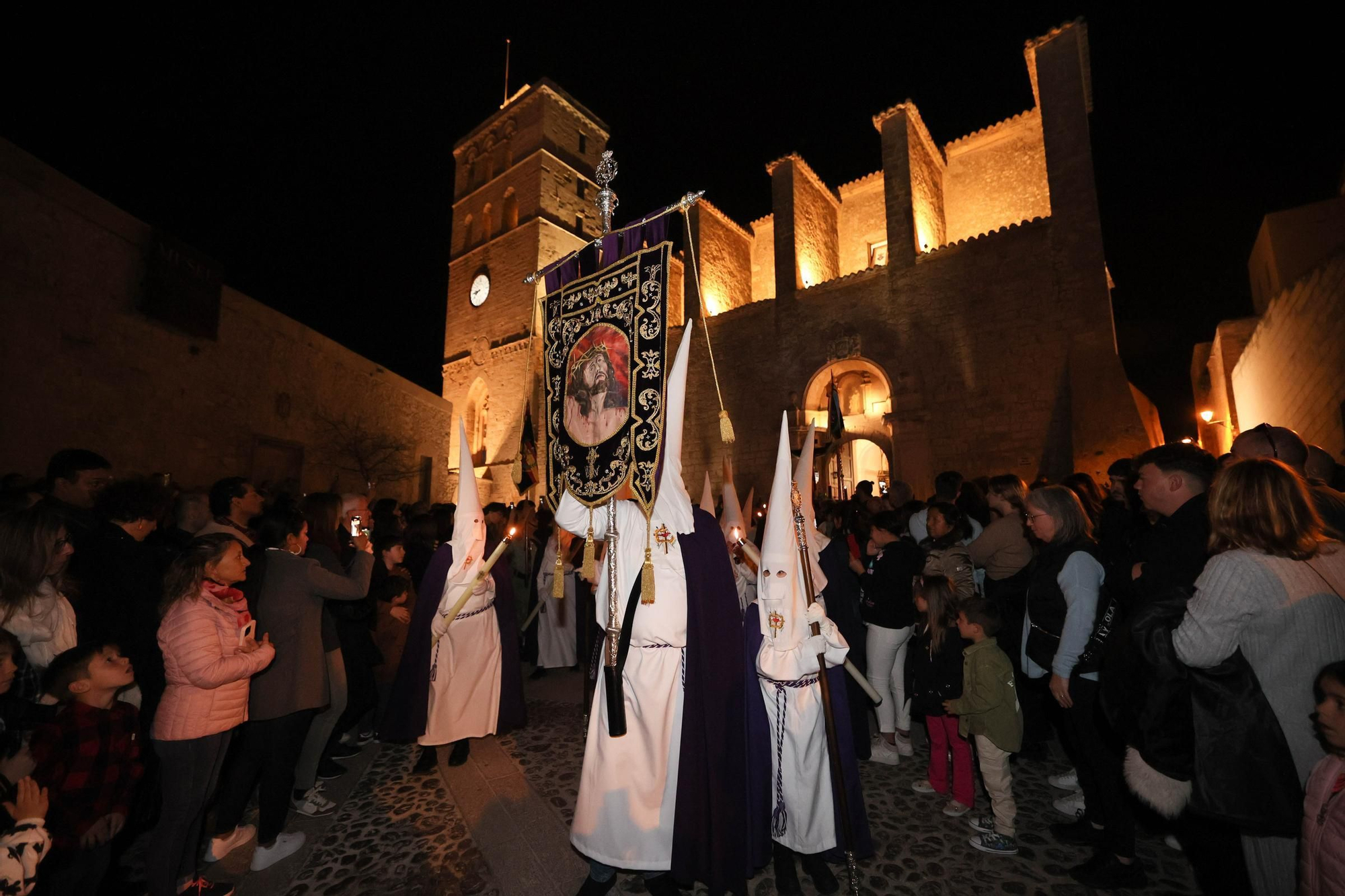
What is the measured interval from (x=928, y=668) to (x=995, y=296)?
11.2 metres

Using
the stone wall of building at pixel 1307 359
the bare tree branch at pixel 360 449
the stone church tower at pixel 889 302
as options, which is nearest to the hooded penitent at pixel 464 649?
the stone church tower at pixel 889 302

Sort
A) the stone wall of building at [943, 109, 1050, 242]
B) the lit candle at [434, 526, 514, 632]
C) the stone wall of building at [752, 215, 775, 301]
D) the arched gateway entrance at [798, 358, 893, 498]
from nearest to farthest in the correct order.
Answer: the lit candle at [434, 526, 514, 632] < the arched gateway entrance at [798, 358, 893, 498] < the stone wall of building at [943, 109, 1050, 242] < the stone wall of building at [752, 215, 775, 301]

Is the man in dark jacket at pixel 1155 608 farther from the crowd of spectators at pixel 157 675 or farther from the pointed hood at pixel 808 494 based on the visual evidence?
the crowd of spectators at pixel 157 675

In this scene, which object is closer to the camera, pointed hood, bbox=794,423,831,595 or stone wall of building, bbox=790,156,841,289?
pointed hood, bbox=794,423,831,595

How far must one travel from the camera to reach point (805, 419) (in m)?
14.6

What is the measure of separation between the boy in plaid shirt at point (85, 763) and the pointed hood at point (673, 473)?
232 centimetres

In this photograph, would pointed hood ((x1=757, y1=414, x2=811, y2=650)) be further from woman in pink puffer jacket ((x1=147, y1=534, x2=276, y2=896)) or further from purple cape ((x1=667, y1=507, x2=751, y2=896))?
woman in pink puffer jacket ((x1=147, y1=534, x2=276, y2=896))

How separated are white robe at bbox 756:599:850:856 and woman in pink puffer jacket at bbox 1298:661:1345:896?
1.50 metres

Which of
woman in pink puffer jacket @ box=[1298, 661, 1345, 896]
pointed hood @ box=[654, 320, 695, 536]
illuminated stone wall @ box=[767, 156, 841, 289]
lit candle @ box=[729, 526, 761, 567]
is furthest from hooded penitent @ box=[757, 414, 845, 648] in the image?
illuminated stone wall @ box=[767, 156, 841, 289]

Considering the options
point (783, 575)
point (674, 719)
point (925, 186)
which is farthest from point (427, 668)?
point (925, 186)

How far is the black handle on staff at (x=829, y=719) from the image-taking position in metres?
2.63

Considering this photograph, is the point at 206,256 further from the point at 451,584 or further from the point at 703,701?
the point at 703,701

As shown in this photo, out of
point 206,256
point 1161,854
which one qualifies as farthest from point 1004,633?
point 206,256

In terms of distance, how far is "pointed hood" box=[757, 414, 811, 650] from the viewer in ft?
9.11
